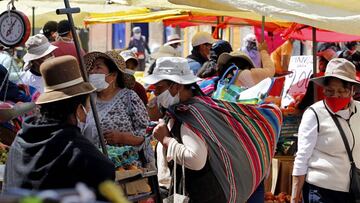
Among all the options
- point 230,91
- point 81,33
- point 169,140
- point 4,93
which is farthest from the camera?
point 81,33

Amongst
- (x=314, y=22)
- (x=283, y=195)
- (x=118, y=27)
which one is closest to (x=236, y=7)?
(x=314, y=22)

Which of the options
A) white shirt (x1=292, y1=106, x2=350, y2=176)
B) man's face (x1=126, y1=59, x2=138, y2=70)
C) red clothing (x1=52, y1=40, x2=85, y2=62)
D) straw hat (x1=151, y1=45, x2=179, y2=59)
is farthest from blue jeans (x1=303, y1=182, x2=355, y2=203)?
straw hat (x1=151, y1=45, x2=179, y2=59)

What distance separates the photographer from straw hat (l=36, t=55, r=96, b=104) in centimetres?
409

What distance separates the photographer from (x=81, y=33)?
2358 cm

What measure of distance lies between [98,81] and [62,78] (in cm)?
164

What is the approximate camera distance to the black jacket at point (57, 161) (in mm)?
3846

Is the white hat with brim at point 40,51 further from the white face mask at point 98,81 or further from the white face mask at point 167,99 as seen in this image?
the white face mask at point 167,99

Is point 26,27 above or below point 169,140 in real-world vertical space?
above

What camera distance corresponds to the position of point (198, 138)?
17.9ft

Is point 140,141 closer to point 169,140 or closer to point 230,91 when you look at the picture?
point 169,140

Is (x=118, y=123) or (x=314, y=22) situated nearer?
(x=118, y=123)

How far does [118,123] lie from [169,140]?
48cm

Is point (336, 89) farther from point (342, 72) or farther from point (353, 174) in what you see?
point (353, 174)

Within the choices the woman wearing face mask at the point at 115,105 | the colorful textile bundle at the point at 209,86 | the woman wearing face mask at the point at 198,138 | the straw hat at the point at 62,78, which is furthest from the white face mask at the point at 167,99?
the colorful textile bundle at the point at 209,86
